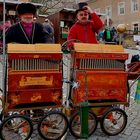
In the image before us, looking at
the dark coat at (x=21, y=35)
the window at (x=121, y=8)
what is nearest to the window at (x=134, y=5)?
the window at (x=121, y=8)

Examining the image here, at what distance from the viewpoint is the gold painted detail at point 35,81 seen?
4.01 meters

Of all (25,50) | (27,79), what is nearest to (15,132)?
(27,79)

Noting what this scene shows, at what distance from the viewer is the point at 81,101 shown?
4301mm

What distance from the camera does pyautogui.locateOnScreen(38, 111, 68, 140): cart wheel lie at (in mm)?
4289

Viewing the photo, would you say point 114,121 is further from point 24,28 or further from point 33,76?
point 24,28

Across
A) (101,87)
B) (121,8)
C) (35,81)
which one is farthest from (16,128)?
(121,8)

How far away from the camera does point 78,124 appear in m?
4.48

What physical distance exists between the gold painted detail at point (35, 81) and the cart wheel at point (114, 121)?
3.00ft

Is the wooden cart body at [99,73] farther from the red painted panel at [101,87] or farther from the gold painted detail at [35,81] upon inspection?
the gold painted detail at [35,81]

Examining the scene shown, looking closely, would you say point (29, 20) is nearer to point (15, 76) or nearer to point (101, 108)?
point (15, 76)

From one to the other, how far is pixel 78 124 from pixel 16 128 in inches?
30.9

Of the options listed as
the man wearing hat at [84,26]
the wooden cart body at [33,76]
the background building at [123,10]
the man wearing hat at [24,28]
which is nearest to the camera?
the wooden cart body at [33,76]

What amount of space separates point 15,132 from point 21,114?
1.15ft

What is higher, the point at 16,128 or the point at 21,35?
the point at 21,35
